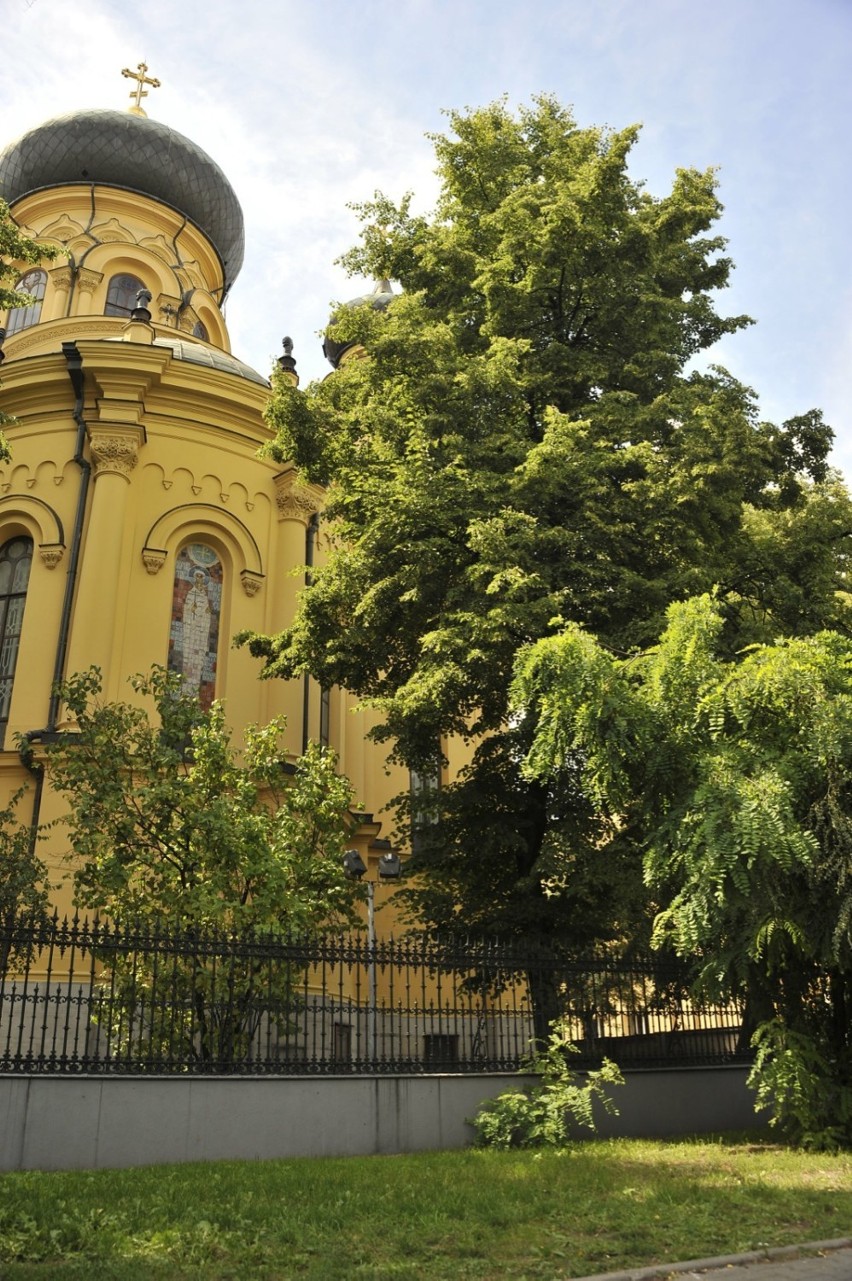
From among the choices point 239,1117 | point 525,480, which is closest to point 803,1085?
point 239,1117

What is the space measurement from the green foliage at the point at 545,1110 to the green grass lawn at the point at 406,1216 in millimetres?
1272

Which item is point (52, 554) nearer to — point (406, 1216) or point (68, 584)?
point (68, 584)

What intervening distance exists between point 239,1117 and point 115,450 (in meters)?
13.0

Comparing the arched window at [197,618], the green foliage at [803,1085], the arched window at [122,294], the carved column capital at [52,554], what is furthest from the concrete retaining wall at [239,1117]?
the arched window at [122,294]

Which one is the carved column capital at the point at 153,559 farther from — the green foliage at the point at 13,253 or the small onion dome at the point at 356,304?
the small onion dome at the point at 356,304

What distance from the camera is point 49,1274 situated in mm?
5395

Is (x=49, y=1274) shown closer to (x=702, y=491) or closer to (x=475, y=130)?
(x=702, y=491)

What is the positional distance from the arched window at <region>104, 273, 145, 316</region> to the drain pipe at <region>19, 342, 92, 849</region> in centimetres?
733

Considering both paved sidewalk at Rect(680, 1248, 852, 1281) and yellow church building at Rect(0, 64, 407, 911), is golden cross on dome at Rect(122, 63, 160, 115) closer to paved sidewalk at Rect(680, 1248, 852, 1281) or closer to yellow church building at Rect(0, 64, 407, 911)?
yellow church building at Rect(0, 64, 407, 911)

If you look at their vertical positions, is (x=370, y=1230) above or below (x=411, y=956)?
below

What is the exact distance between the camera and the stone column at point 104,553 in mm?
18078

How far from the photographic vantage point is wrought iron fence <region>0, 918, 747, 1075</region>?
10.1m

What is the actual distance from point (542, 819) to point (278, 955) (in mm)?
4814

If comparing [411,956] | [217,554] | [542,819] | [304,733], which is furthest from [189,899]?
[217,554]
